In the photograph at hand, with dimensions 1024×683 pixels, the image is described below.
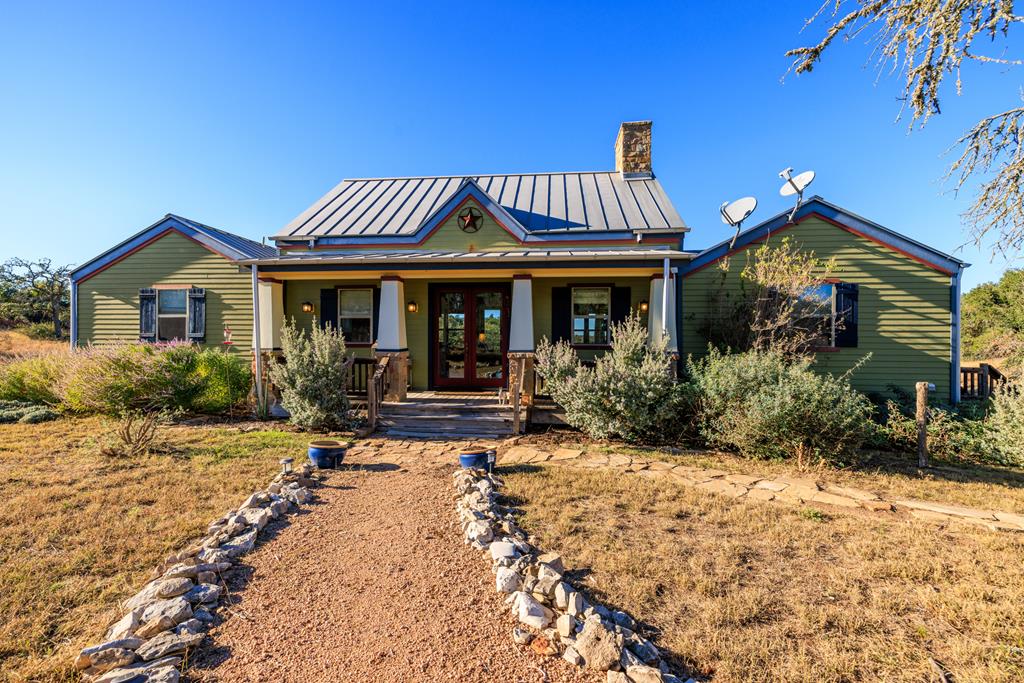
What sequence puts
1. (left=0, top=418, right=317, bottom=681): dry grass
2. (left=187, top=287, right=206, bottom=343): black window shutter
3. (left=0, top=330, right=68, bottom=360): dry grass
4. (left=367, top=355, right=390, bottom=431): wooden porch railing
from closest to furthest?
(left=0, top=418, right=317, bottom=681): dry grass
(left=367, top=355, right=390, bottom=431): wooden porch railing
(left=187, top=287, right=206, bottom=343): black window shutter
(left=0, top=330, right=68, bottom=360): dry grass

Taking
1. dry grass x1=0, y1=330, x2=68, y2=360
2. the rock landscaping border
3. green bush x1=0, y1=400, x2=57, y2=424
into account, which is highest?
dry grass x1=0, y1=330, x2=68, y2=360

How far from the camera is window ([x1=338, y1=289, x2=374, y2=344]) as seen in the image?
1064cm

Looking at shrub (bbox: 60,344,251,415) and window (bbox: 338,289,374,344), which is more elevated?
window (bbox: 338,289,374,344)

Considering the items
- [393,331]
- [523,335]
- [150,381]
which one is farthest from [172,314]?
[523,335]

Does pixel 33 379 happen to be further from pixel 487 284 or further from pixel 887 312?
pixel 887 312

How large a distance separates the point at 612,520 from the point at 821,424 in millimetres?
3875

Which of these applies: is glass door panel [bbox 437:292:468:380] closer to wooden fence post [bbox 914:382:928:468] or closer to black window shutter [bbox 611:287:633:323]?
black window shutter [bbox 611:287:633:323]

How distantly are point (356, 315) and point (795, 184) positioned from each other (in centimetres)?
1042

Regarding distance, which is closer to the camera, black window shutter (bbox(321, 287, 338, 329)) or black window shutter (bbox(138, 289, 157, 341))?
black window shutter (bbox(321, 287, 338, 329))

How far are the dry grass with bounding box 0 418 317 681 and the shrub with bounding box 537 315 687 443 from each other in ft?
13.9

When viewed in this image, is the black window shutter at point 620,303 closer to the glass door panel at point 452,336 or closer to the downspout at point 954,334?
Result: the glass door panel at point 452,336

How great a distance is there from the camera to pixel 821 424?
602 cm

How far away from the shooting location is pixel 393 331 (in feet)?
29.3

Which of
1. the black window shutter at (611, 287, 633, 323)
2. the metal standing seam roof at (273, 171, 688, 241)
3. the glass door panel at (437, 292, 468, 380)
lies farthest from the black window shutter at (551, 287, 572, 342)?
the glass door panel at (437, 292, 468, 380)
